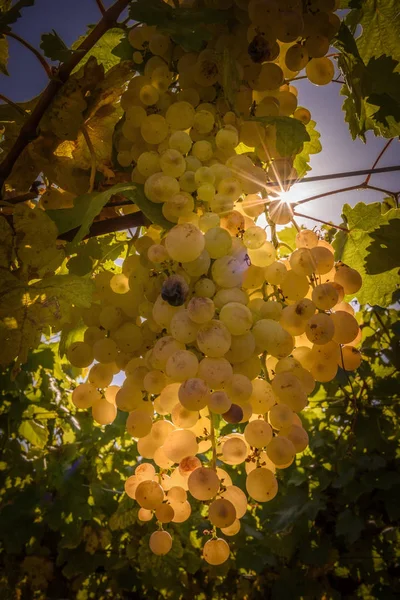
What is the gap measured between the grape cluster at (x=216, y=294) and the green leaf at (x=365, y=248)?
305 millimetres

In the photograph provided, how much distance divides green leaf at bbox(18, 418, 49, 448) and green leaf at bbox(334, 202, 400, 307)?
2.53m

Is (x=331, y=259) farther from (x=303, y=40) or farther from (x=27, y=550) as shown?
(x=27, y=550)

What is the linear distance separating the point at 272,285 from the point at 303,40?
592mm

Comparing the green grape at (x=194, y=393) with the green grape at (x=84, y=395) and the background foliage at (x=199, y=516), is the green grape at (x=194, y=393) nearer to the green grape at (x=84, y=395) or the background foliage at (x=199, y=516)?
the green grape at (x=84, y=395)

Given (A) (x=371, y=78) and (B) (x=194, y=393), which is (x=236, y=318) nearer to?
(B) (x=194, y=393)

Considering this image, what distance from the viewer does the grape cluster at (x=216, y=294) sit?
Result: 760 mm

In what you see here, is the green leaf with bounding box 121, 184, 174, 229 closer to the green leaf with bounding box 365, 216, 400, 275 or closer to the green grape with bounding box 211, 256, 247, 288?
the green grape with bounding box 211, 256, 247, 288

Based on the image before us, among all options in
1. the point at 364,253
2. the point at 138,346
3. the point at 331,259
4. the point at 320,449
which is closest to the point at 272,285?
the point at 331,259

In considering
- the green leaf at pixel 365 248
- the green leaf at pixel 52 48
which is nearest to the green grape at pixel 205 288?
the green leaf at pixel 365 248

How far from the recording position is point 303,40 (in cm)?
103

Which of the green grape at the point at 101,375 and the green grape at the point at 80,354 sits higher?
the green grape at the point at 80,354

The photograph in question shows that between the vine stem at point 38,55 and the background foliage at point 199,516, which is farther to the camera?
the background foliage at point 199,516

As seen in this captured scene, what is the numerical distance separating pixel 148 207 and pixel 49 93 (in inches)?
14.8

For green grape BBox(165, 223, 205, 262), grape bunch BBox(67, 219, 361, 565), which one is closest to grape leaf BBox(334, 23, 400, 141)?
grape bunch BBox(67, 219, 361, 565)
